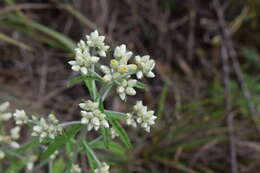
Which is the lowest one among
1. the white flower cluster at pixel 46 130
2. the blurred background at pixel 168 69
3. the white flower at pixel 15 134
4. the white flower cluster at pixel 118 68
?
the white flower cluster at pixel 46 130

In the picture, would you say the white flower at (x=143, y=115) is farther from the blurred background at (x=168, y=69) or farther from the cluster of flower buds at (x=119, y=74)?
the blurred background at (x=168, y=69)

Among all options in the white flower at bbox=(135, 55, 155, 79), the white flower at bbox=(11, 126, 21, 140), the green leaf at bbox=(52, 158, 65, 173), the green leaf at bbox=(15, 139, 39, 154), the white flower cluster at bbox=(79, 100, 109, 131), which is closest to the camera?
the white flower cluster at bbox=(79, 100, 109, 131)

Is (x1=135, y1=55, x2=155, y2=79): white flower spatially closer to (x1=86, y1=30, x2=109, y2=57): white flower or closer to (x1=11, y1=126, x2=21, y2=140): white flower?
(x1=86, y1=30, x2=109, y2=57): white flower

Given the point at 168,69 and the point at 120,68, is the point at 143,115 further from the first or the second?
the point at 168,69

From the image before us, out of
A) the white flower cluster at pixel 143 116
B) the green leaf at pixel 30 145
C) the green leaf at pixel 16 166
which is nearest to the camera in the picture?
the white flower cluster at pixel 143 116

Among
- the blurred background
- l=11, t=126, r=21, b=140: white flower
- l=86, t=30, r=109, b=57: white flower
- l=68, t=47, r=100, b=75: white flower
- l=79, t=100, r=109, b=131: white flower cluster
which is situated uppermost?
the blurred background

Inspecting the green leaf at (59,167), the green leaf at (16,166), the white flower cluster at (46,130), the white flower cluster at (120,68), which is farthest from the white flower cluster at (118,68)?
the green leaf at (59,167)

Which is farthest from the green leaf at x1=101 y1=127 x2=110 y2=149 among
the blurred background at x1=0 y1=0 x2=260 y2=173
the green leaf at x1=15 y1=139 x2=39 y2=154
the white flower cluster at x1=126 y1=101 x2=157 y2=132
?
the blurred background at x1=0 y1=0 x2=260 y2=173

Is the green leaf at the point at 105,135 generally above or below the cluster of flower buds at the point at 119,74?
below
